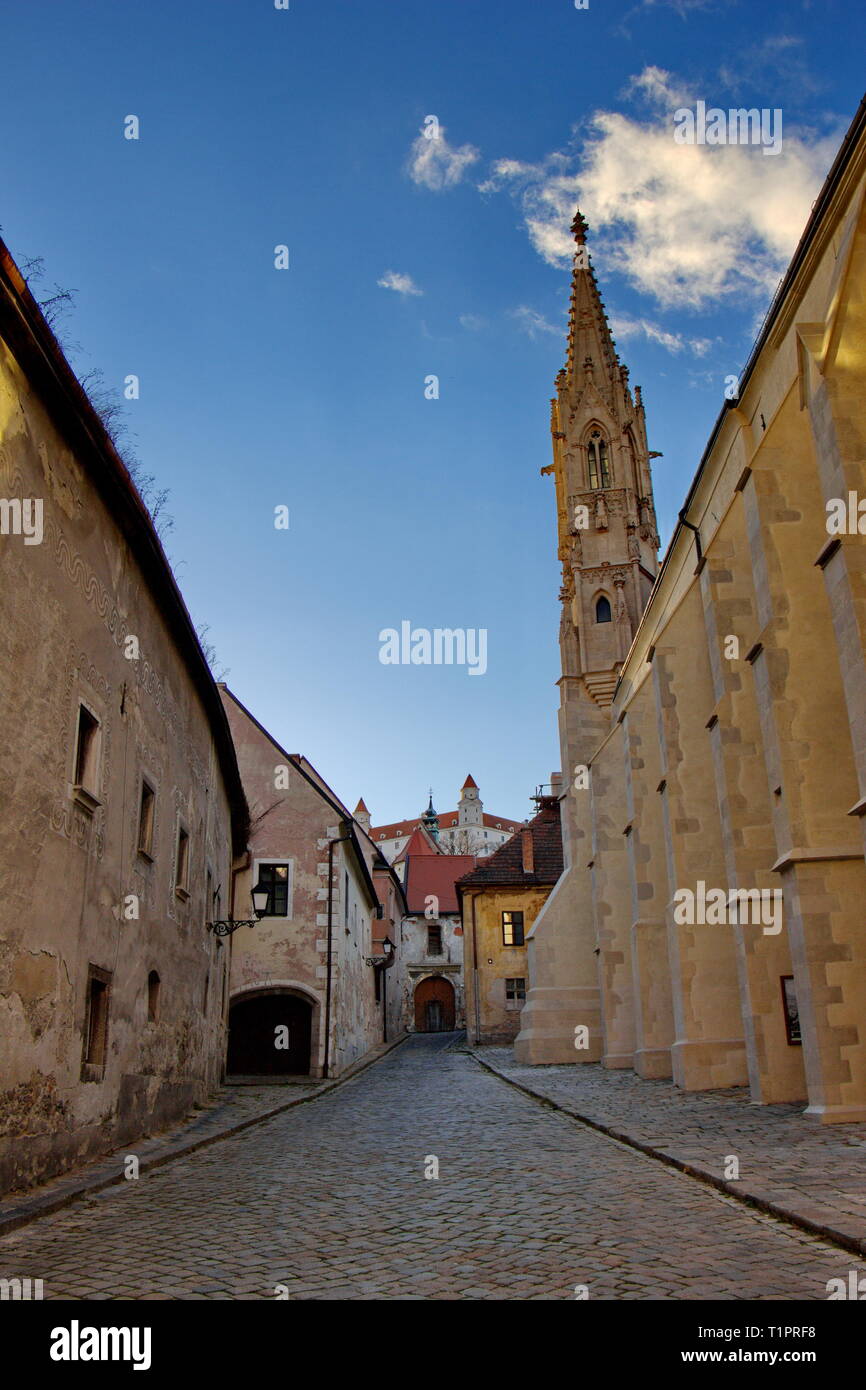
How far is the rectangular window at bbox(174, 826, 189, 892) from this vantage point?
1546cm

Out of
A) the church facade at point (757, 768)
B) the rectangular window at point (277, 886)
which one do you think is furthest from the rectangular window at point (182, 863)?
the rectangular window at point (277, 886)

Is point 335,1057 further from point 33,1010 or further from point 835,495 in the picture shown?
point 835,495

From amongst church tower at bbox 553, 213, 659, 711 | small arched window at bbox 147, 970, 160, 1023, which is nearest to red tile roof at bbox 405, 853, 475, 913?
church tower at bbox 553, 213, 659, 711

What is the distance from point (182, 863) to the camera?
16.0 metres

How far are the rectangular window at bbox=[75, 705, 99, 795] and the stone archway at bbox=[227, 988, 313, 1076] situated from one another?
49.6 feet

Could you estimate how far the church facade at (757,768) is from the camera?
413 inches

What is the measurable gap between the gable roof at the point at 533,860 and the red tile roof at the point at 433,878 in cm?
3140

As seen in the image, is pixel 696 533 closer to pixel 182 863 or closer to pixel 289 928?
pixel 182 863

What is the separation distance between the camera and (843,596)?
393 inches

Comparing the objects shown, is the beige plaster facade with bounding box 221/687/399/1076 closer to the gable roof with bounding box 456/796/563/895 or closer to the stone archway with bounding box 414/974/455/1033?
the gable roof with bounding box 456/796/563/895

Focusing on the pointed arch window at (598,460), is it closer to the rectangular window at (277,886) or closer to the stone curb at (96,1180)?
the rectangular window at (277,886)

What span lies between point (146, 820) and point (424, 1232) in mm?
8226
